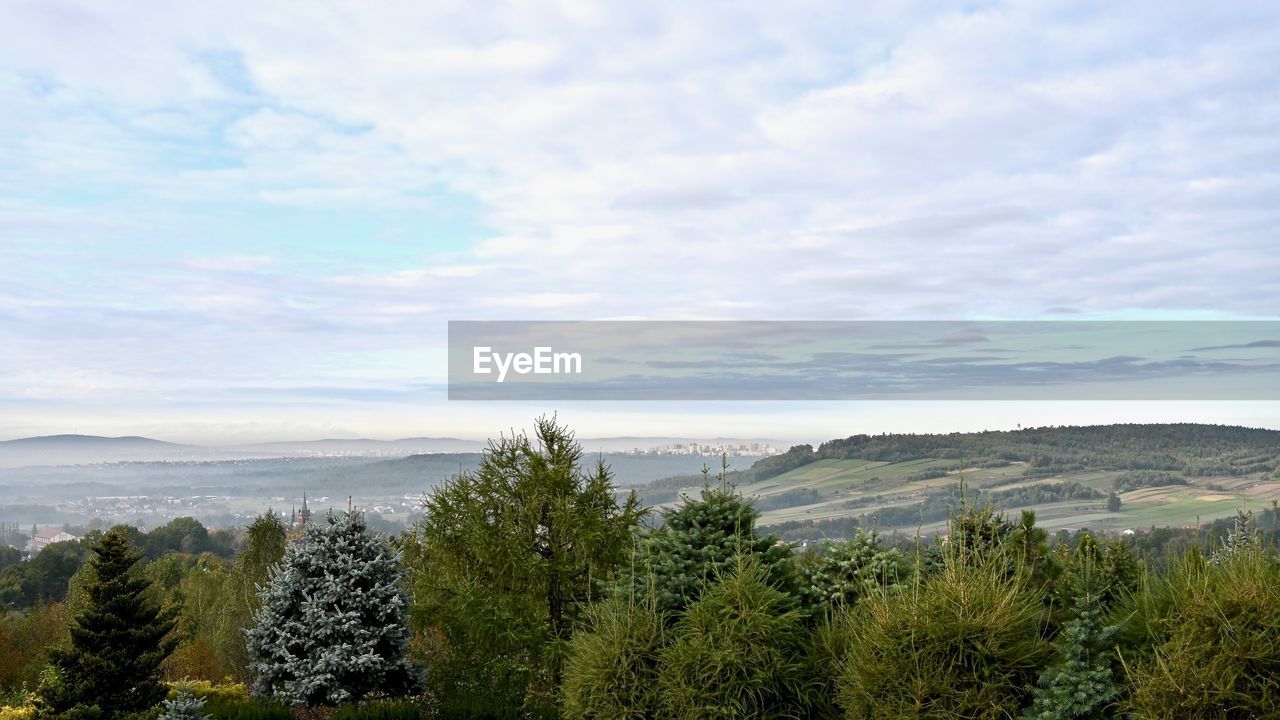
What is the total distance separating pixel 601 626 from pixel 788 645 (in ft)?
8.60

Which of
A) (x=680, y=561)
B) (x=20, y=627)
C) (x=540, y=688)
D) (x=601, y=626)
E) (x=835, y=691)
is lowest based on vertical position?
(x=20, y=627)

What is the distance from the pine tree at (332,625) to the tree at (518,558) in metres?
1.16

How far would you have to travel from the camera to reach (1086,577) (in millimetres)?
10508

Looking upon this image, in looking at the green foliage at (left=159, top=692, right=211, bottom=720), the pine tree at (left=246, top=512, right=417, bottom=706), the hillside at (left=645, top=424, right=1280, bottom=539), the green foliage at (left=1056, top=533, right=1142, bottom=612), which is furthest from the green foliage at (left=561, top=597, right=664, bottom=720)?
the hillside at (left=645, top=424, right=1280, bottom=539)

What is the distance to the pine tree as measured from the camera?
15.6 metres

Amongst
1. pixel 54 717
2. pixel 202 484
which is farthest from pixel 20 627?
pixel 202 484

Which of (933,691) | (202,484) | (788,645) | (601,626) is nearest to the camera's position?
(933,691)

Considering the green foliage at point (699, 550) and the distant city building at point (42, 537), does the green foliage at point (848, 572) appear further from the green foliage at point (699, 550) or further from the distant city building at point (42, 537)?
the distant city building at point (42, 537)

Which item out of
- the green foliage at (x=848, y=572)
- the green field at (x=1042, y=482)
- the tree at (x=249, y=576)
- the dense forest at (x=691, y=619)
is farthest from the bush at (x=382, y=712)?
the green field at (x=1042, y=482)

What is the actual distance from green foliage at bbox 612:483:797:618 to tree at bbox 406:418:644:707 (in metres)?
2.88

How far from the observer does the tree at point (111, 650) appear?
53.0 ft

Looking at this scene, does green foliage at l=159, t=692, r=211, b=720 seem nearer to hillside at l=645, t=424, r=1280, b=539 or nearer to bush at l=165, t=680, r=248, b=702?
bush at l=165, t=680, r=248, b=702

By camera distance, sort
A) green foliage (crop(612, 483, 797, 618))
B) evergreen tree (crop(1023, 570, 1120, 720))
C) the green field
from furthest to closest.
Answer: the green field < green foliage (crop(612, 483, 797, 618)) < evergreen tree (crop(1023, 570, 1120, 720))

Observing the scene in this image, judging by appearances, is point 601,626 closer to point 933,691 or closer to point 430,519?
point 933,691
